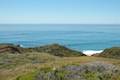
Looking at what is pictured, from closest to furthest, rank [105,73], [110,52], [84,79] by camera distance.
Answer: [84,79] < [105,73] < [110,52]

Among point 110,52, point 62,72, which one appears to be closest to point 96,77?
point 62,72

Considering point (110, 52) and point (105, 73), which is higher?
point (105, 73)

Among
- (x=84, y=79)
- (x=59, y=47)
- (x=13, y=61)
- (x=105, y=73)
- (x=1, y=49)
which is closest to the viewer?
(x=84, y=79)

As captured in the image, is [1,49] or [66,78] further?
[1,49]

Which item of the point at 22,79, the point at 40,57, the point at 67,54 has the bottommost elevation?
the point at 67,54

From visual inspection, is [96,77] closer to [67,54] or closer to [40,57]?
[40,57]

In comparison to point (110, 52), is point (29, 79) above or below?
above

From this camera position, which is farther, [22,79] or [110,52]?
[110,52]

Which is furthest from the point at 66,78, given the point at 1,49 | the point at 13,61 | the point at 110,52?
the point at 110,52

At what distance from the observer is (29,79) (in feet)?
50.2

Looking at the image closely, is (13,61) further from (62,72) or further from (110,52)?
(110,52)

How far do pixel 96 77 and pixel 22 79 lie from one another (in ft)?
13.5

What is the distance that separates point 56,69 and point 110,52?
2017 inches

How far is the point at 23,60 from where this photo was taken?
115ft
